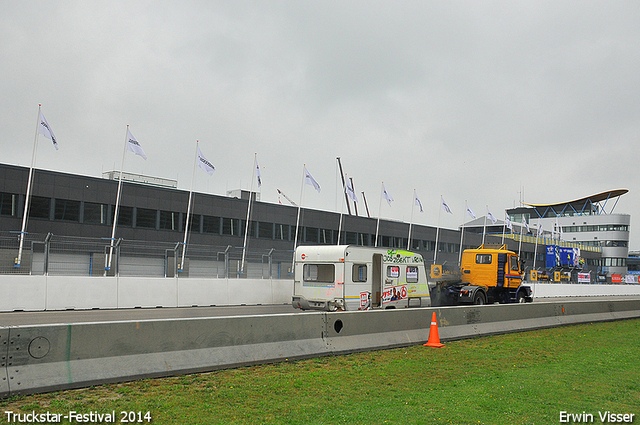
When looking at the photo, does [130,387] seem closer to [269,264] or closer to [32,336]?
[32,336]

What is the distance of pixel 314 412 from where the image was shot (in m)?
6.09

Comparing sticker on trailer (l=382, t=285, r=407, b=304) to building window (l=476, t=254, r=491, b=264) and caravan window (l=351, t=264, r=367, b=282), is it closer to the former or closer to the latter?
caravan window (l=351, t=264, r=367, b=282)

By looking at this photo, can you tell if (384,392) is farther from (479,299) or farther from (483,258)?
(483,258)

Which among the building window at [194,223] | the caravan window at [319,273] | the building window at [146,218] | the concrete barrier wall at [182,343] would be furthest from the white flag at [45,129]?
the concrete barrier wall at [182,343]

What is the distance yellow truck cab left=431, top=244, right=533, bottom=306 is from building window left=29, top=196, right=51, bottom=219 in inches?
917

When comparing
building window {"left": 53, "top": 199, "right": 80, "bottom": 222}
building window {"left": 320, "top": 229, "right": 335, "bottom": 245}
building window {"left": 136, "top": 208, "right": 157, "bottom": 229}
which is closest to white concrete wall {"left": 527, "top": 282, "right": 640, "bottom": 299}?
building window {"left": 320, "top": 229, "right": 335, "bottom": 245}

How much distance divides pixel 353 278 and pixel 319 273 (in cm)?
123

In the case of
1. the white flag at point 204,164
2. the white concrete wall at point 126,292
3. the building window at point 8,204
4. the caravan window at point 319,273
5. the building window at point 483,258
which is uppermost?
the white flag at point 204,164

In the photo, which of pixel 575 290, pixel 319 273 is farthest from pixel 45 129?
pixel 575 290

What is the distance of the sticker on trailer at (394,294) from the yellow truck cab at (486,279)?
4.83m

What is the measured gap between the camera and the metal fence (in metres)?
20.0

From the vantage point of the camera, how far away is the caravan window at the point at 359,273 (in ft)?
57.3

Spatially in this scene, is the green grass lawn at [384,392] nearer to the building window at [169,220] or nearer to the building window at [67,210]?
the building window at [67,210]

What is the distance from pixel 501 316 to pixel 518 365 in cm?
520
